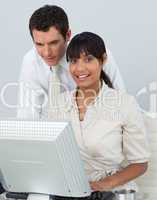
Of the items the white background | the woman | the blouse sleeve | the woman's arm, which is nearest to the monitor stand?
the woman's arm

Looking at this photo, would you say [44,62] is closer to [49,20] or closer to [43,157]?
[49,20]

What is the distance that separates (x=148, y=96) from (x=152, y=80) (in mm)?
91

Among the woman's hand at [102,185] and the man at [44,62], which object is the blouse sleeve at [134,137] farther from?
the man at [44,62]

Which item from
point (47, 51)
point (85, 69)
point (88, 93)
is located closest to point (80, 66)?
point (85, 69)

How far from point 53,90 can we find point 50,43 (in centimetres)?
21

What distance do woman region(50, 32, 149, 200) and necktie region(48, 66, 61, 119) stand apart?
2.8 inches

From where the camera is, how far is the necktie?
194cm

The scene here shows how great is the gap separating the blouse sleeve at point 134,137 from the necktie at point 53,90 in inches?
11.2

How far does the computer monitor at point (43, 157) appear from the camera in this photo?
1336 millimetres

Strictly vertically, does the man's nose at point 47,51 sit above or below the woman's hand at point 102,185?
above

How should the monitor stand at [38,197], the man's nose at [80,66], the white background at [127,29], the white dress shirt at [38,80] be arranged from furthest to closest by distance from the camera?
the white background at [127,29] → the white dress shirt at [38,80] → the man's nose at [80,66] → the monitor stand at [38,197]

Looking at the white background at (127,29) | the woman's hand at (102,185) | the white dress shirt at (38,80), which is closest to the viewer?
the woman's hand at (102,185)

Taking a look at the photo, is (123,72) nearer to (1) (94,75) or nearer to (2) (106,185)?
(1) (94,75)

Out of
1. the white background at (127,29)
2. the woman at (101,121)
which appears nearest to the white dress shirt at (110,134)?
the woman at (101,121)
